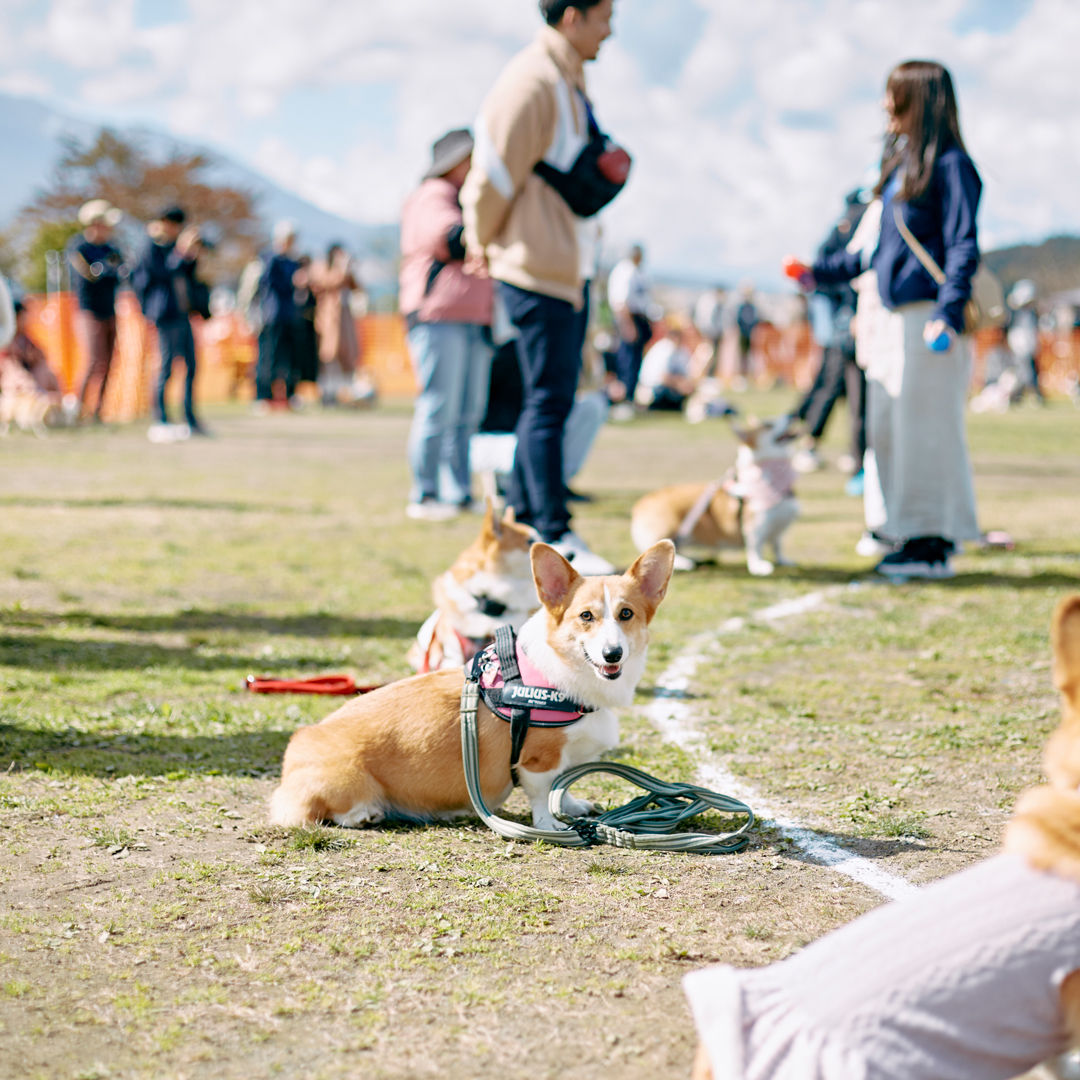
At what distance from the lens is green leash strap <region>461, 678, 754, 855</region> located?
312 centimetres

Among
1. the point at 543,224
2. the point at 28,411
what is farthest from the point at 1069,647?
the point at 28,411

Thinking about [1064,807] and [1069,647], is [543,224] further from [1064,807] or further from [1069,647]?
[1064,807]

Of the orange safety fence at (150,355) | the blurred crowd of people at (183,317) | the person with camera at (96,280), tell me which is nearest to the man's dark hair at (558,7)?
the blurred crowd of people at (183,317)

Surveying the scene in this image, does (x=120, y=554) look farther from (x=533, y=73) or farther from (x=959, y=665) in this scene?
(x=959, y=665)

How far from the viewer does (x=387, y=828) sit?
10.8 ft

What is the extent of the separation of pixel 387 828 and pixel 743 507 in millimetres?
4350

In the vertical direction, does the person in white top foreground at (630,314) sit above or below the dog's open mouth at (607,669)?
above

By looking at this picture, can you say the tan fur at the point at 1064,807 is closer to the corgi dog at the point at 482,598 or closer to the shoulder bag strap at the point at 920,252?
the corgi dog at the point at 482,598

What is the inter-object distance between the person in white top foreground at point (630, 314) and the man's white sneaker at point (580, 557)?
→ 44.6ft

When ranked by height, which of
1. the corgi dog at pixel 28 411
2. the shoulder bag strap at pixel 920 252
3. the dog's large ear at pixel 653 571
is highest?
the shoulder bag strap at pixel 920 252

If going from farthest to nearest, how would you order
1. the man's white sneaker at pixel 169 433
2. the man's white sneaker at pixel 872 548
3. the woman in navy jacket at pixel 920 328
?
the man's white sneaker at pixel 169 433 < the man's white sneaker at pixel 872 548 < the woman in navy jacket at pixel 920 328

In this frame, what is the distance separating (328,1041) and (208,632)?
3.67 metres

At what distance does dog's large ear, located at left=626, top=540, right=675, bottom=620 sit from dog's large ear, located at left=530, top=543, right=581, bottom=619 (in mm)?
165

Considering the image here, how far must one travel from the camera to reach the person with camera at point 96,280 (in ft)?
48.9
